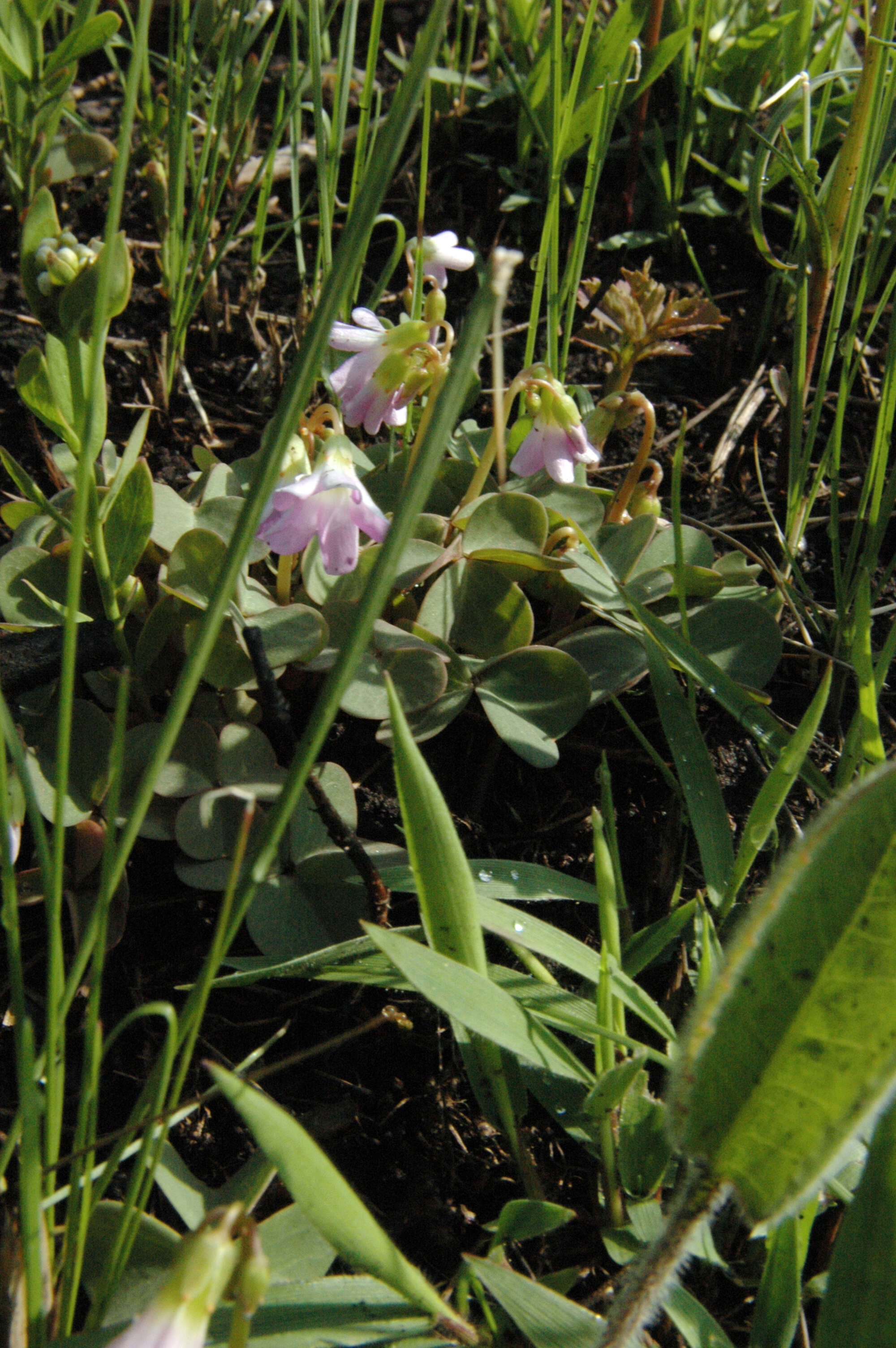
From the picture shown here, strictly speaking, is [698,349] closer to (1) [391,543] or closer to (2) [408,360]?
(2) [408,360]

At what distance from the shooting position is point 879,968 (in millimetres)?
622

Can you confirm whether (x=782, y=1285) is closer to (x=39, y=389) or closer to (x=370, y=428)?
(x=370, y=428)

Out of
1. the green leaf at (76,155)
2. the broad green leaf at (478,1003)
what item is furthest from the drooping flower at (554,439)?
the green leaf at (76,155)

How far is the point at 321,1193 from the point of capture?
0.65 m

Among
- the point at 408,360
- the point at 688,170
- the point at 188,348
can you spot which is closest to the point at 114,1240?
the point at 408,360

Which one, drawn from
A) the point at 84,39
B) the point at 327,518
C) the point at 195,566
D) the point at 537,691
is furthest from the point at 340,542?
the point at 84,39

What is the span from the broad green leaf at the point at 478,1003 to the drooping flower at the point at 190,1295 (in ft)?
0.78

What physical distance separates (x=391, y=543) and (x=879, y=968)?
39 centimetres

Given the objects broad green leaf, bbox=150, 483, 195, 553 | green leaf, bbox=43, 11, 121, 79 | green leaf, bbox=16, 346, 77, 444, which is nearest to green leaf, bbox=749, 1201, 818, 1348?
broad green leaf, bbox=150, 483, 195, 553

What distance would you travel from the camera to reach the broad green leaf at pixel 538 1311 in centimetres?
76

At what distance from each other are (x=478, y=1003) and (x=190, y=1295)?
328 mm

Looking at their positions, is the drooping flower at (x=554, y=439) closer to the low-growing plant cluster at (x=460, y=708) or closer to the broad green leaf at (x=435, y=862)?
the low-growing plant cluster at (x=460, y=708)

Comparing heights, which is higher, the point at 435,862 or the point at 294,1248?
the point at 435,862

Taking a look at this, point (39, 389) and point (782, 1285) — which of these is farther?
point (39, 389)
